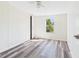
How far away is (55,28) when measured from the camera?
805 centimetres

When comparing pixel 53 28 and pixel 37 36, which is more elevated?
pixel 53 28

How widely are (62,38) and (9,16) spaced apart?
14.1 feet

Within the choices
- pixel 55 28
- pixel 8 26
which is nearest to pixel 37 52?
pixel 8 26

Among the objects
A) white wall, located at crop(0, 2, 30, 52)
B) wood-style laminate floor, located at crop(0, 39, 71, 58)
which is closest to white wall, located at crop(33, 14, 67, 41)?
wood-style laminate floor, located at crop(0, 39, 71, 58)

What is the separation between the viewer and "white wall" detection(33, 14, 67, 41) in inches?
309

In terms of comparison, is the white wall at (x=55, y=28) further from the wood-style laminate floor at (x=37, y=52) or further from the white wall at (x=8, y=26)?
the white wall at (x=8, y=26)

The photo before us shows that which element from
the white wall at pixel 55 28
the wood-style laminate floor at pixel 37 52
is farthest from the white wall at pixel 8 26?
the white wall at pixel 55 28

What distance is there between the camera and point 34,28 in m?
8.92

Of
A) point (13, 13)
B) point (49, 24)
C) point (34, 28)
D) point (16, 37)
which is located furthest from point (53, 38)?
point (13, 13)

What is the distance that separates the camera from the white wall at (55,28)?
25.7ft

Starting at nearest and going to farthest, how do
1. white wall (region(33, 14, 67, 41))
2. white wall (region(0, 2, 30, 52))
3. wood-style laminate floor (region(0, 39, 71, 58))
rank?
wood-style laminate floor (region(0, 39, 71, 58)) < white wall (region(0, 2, 30, 52)) < white wall (region(33, 14, 67, 41))

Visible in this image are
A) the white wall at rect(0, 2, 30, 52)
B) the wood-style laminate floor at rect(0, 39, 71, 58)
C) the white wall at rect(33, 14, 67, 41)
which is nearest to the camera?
the wood-style laminate floor at rect(0, 39, 71, 58)

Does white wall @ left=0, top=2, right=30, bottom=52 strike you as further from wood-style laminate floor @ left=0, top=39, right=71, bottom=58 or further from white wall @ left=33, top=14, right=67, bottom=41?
white wall @ left=33, top=14, right=67, bottom=41

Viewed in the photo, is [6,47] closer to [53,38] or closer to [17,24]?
[17,24]
